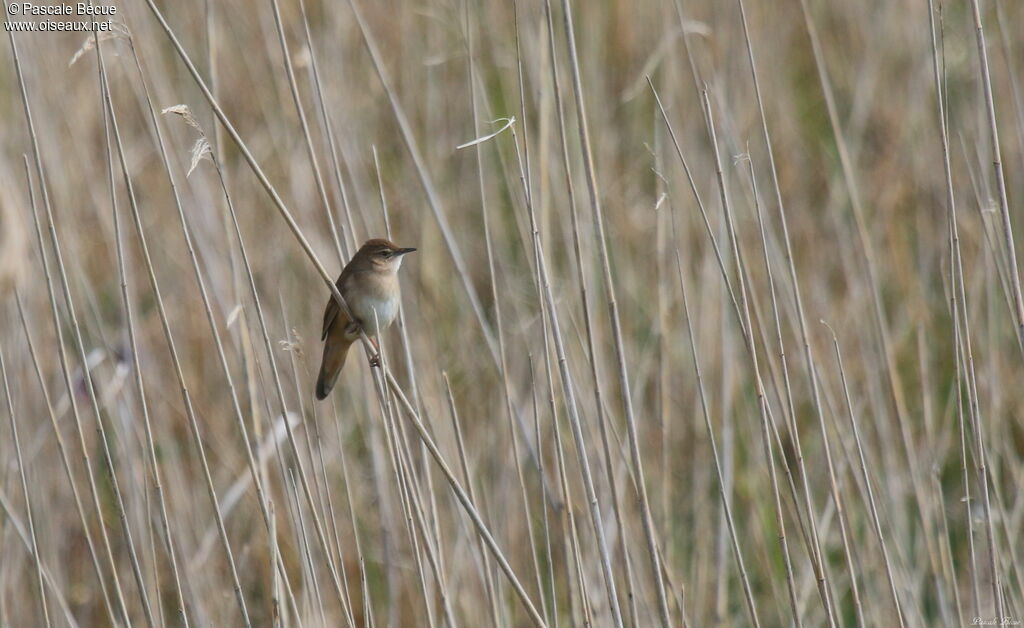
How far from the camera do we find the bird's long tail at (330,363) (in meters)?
2.93

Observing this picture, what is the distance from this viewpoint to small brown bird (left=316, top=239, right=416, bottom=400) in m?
2.69

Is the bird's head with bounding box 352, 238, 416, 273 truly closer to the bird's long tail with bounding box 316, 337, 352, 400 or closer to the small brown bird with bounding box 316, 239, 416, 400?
the small brown bird with bounding box 316, 239, 416, 400

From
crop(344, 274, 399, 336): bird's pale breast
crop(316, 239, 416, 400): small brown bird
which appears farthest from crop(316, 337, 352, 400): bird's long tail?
crop(344, 274, 399, 336): bird's pale breast

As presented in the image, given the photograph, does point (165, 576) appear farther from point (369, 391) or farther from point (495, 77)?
point (495, 77)

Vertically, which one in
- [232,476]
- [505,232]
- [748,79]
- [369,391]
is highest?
[748,79]

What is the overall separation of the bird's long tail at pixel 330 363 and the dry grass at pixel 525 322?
23 centimetres

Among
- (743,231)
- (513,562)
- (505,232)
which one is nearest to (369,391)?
(513,562)

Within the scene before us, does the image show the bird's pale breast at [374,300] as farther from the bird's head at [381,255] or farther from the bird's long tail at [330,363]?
the bird's long tail at [330,363]

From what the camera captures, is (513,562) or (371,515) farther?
(371,515)

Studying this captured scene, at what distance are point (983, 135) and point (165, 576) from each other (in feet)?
10.2

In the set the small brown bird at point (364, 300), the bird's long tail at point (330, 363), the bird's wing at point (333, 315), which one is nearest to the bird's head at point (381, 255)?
the small brown bird at point (364, 300)

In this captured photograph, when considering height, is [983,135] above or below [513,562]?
above

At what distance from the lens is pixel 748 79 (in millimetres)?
4305

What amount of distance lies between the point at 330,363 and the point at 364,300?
1.07ft
